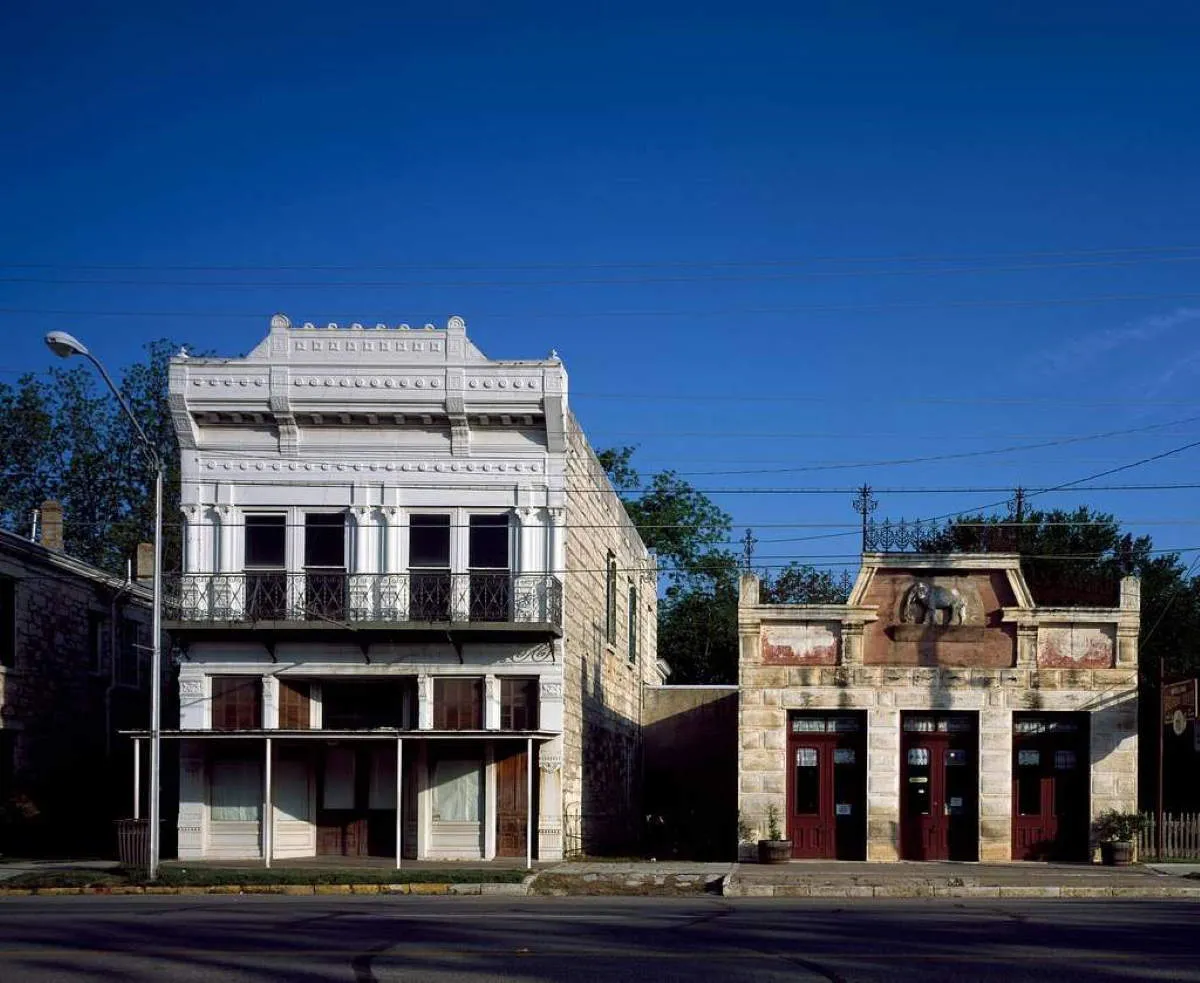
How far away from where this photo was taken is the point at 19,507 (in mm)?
56719

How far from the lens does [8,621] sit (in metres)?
34.8

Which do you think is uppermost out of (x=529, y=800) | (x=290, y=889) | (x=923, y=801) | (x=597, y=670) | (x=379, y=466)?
(x=379, y=466)

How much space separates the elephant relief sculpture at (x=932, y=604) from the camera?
3058 cm

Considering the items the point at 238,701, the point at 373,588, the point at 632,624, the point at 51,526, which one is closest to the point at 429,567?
the point at 373,588

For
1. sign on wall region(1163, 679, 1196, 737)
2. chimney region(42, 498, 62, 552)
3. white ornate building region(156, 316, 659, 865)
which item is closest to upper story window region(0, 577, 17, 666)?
chimney region(42, 498, 62, 552)

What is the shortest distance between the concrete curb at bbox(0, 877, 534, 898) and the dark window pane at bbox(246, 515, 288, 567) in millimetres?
7243

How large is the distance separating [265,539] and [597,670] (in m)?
8.67

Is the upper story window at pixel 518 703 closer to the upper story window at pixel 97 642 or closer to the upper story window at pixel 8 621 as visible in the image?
the upper story window at pixel 8 621

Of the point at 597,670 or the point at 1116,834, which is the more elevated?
the point at 597,670

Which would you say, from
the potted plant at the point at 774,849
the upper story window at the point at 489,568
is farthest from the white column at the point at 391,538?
the potted plant at the point at 774,849

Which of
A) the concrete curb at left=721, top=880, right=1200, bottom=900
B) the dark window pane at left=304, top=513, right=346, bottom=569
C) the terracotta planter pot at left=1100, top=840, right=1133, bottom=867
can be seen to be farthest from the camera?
the dark window pane at left=304, top=513, right=346, bottom=569

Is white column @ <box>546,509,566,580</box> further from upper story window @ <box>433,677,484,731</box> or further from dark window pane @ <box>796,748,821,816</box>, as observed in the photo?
dark window pane @ <box>796,748,821,816</box>

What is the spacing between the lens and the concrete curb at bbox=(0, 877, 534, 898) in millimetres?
25672

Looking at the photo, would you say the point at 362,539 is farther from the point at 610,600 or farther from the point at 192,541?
the point at 610,600
